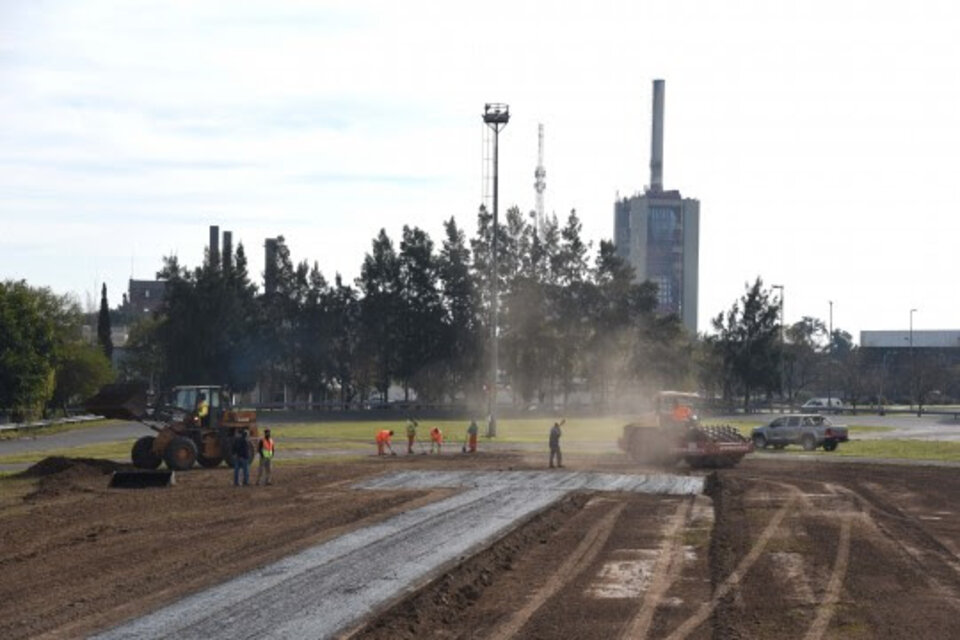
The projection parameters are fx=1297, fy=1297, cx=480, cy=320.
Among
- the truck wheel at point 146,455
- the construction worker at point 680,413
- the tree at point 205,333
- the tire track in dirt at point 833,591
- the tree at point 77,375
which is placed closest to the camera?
the tire track in dirt at point 833,591

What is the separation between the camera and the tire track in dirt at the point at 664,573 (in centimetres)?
1689

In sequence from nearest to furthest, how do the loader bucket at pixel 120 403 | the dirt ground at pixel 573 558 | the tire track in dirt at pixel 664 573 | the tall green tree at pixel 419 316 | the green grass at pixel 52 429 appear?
the tire track in dirt at pixel 664 573, the dirt ground at pixel 573 558, the loader bucket at pixel 120 403, the green grass at pixel 52 429, the tall green tree at pixel 419 316

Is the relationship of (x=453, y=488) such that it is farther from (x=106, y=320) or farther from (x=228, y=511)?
(x=106, y=320)

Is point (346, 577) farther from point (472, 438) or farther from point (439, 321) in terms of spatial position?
point (439, 321)

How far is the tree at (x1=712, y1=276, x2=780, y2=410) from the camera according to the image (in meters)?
118

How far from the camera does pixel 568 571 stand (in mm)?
21625

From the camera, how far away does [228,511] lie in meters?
30.2

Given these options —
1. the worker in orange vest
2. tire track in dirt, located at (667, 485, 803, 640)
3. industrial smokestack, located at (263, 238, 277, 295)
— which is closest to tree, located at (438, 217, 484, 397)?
industrial smokestack, located at (263, 238, 277, 295)

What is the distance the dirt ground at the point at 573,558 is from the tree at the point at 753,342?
80.4 metres

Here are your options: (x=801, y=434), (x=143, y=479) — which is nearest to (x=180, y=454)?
(x=143, y=479)

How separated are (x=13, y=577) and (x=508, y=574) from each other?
7930 mm

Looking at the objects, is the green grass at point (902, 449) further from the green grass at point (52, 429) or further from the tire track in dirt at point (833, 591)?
the green grass at point (52, 429)

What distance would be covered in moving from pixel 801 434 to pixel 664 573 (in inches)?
1580

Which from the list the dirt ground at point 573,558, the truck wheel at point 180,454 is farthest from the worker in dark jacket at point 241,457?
the truck wheel at point 180,454
